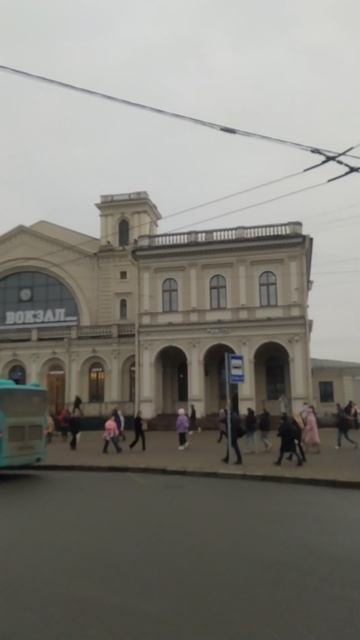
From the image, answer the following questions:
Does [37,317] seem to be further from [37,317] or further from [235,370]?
[235,370]

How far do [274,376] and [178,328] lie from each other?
292 inches

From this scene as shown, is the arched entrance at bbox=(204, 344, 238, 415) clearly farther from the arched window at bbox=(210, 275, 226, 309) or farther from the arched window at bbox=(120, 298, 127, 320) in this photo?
the arched window at bbox=(120, 298, 127, 320)

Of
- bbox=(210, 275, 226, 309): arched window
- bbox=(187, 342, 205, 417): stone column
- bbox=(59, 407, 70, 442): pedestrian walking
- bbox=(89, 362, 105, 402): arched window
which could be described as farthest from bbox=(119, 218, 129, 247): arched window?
bbox=(59, 407, 70, 442): pedestrian walking

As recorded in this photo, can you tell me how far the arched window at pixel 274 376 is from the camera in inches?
1603

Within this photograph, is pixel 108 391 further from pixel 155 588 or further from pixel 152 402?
pixel 155 588

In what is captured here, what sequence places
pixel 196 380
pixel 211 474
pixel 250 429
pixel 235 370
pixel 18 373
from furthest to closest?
pixel 18 373 < pixel 196 380 < pixel 250 429 < pixel 235 370 < pixel 211 474

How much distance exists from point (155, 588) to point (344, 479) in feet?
30.7

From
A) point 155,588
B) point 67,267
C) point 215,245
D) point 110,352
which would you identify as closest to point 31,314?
point 67,267

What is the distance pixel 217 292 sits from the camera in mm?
40000

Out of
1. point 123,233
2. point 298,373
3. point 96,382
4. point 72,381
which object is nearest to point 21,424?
point 298,373

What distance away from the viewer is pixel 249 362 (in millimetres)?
38500

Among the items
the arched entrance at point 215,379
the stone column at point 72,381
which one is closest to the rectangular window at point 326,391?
the arched entrance at point 215,379

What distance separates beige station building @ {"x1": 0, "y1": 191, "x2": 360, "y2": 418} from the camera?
3869 cm

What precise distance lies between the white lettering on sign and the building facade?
0.27 feet
